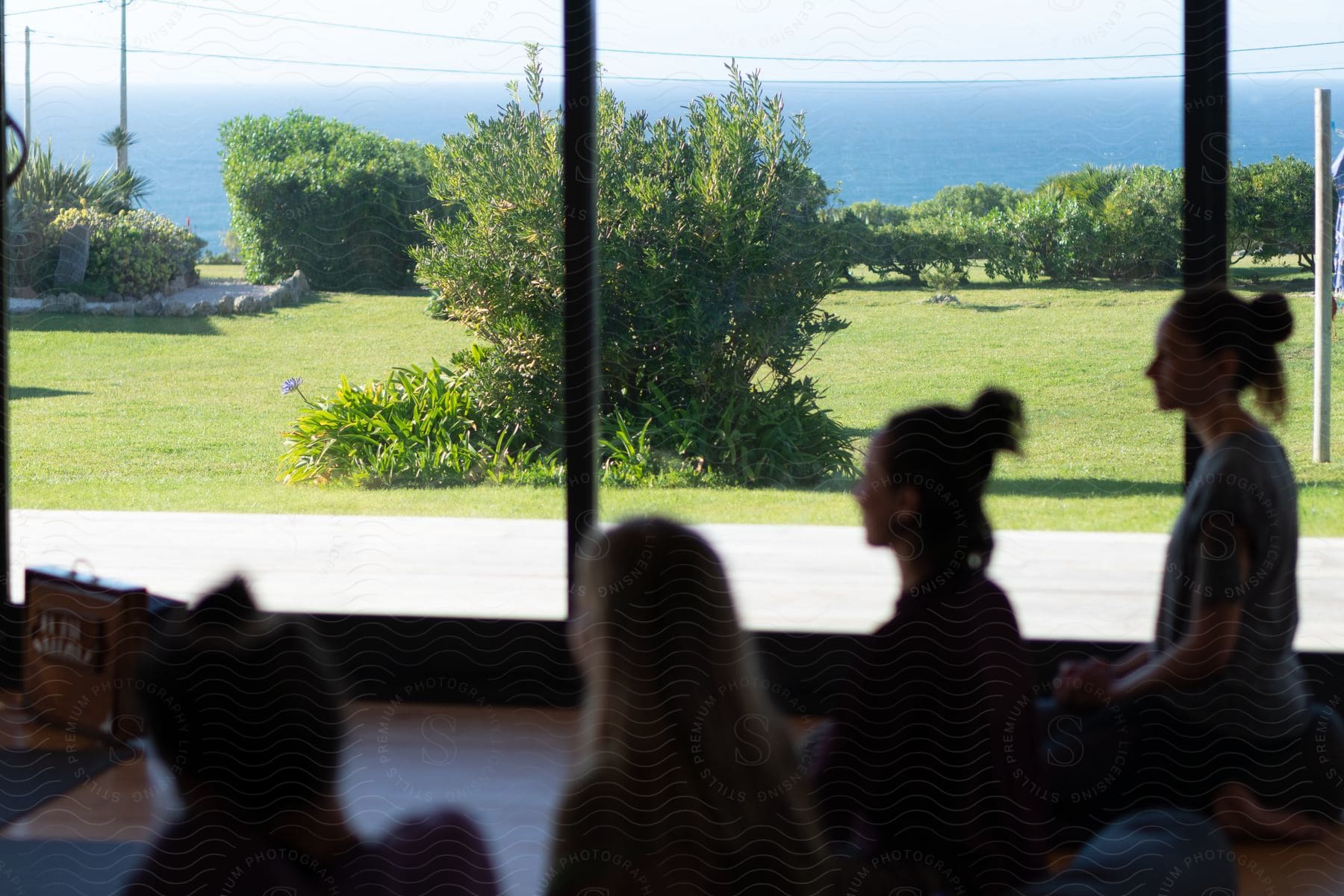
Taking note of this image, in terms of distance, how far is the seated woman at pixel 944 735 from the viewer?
1312mm

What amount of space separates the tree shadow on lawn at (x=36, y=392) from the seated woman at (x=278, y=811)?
9.66 ft

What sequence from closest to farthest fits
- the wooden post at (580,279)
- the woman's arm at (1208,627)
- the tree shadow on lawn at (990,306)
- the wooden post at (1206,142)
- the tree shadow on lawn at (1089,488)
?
the woman's arm at (1208,627) → the wooden post at (1206,142) → the wooden post at (580,279) → the tree shadow on lawn at (1089,488) → the tree shadow on lawn at (990,306)

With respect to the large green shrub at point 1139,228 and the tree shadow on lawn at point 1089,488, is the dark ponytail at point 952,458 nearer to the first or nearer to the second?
the tree shadow on lawn at point 1089,488

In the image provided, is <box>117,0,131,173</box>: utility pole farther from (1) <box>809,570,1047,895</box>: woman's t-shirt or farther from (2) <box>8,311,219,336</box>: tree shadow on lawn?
(1) <box>809,570,1047,895</box>: woman's t-shirt

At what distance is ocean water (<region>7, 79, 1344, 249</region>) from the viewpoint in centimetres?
264

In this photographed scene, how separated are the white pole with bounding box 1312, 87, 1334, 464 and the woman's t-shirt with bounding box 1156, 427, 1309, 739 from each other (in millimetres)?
1129

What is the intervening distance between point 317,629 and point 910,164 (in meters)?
1.73

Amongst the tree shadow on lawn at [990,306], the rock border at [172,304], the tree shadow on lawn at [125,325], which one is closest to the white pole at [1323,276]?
the tree shadow on lawn at [990,306]

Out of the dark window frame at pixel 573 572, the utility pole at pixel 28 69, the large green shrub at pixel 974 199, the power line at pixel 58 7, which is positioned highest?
the power line at pixel 58 7

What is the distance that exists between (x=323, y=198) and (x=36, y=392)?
130 cm

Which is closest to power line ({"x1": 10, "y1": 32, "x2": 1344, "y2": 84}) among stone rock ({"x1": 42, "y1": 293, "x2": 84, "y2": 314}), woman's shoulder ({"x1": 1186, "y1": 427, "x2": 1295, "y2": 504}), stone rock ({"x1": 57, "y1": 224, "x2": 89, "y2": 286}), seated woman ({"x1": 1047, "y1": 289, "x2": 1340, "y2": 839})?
stone rock ({"x1": 57, "y1": 224, "x2": 89, "y2": 286})

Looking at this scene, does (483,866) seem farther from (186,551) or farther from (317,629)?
(186,551)

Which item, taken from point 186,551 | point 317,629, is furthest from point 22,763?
point 186,551

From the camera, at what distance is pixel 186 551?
3.46 m
